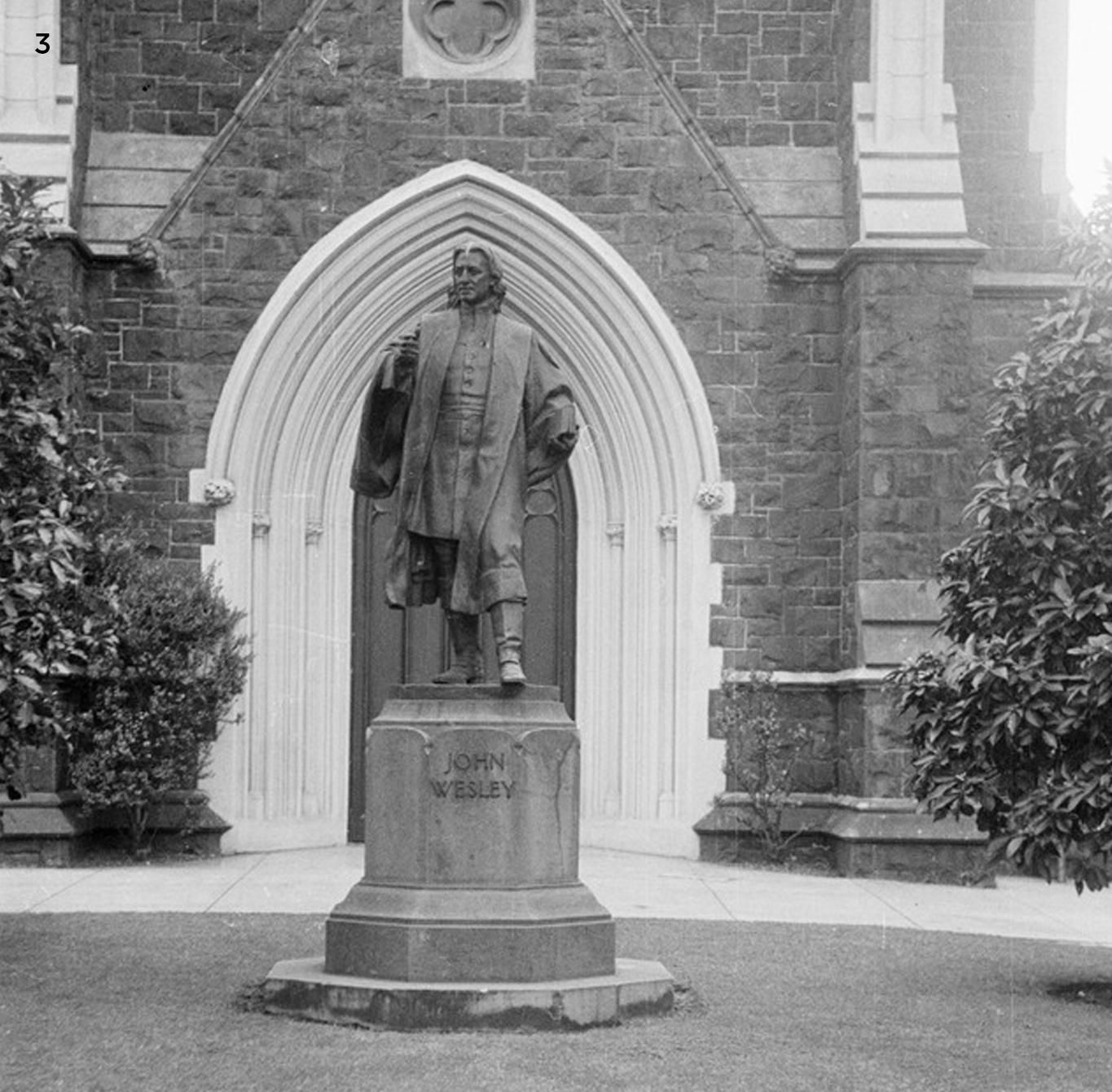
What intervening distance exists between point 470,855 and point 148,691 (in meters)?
6.42

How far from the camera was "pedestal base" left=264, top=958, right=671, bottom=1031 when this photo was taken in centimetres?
762

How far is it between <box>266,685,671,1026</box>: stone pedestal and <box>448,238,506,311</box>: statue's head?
1664mm

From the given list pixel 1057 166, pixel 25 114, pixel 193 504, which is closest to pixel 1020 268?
pixel 1057 166

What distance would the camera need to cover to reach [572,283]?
15.4 metres

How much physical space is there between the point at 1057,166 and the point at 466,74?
463 centimetres

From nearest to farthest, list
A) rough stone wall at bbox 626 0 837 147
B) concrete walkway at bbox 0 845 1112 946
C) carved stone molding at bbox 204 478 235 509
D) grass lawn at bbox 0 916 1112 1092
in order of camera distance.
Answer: grass lawn at bbox 0 916 1112 1092 → concrete walkway at bbox 0 845 1112 946 → carved stone molding at bbox 204 478 235 509 → rough stone wall at bbox 626 0 837 147

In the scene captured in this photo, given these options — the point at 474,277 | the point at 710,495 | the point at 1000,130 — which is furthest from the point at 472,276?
the point at 1000,130

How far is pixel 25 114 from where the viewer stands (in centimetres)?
1473

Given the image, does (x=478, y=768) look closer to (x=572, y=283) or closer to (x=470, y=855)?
(x=470, y=855)

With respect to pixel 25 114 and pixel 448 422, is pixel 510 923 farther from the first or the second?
pixel 25 114

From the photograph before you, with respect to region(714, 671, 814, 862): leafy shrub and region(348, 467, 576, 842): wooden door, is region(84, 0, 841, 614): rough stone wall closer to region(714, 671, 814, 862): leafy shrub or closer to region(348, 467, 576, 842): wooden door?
region(714, 671, 814, 862): leafy shrub

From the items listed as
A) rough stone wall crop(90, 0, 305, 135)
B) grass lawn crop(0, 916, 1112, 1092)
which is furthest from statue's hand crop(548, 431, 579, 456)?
rough stone wall crop(90, 0, 305, 135)

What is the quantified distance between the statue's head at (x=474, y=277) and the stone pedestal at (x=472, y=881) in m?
1.66

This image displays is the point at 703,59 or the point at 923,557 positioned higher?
the point at 703,59
